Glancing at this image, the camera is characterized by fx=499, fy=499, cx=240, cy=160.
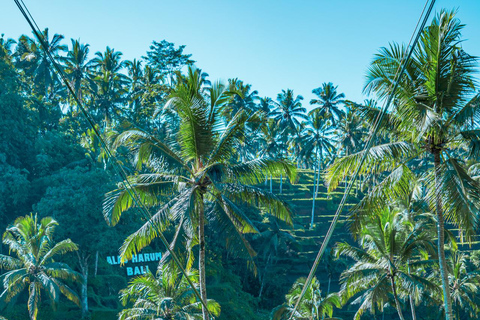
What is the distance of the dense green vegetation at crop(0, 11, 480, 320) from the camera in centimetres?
1038

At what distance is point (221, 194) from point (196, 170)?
38.7 inches

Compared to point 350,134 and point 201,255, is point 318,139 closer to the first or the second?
point 350,134

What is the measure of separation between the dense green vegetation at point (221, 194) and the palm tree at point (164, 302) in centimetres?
6

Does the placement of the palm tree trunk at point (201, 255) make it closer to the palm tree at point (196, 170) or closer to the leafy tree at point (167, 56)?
the palm tree at point (196, 170)

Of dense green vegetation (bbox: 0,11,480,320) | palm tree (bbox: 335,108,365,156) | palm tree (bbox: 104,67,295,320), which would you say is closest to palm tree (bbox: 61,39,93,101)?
dense green vegetation (bbox: 0,11,480,320)

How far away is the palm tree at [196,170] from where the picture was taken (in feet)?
39.1

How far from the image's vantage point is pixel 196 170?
41.1ft

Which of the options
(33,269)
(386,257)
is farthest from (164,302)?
(386,257)

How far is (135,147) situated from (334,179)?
16.7ft

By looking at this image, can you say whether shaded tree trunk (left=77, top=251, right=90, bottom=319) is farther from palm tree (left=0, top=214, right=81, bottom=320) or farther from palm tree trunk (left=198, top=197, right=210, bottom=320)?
palm tree trunk (left=198, top=197, right=210, bottom=320)

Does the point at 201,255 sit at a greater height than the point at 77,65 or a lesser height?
lesser

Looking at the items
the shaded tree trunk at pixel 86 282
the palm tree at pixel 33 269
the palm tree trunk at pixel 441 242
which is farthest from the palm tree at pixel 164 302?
the shaded tree trunk at pixel 86 282

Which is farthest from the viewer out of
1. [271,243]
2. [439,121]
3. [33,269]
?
[271,243]

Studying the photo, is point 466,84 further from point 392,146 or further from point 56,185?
point 56,185
